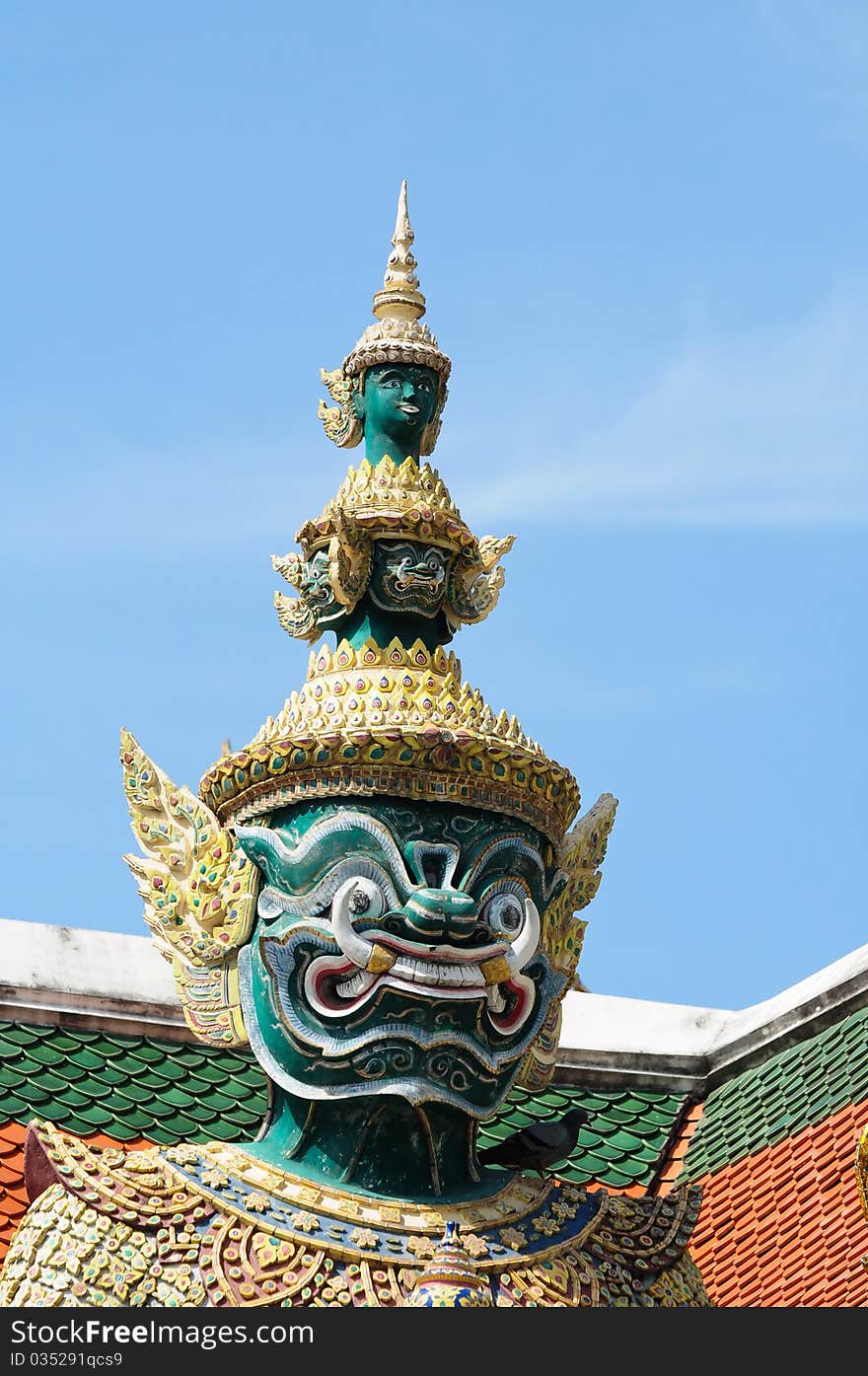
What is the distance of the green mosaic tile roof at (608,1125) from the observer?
13.5 m

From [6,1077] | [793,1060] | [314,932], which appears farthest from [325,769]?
[793,1060]

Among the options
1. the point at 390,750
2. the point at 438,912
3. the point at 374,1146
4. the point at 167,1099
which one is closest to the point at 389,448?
the point at 390,750

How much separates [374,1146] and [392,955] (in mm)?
705

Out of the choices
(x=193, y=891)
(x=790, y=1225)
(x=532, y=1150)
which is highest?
(x=193, y=891)

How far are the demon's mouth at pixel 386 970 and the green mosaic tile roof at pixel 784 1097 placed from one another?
330 centimetres

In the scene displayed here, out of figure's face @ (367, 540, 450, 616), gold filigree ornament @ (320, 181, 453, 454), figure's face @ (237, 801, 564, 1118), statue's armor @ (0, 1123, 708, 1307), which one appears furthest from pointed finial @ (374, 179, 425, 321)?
statue's armor @ (0, 1123, 708, 1307)

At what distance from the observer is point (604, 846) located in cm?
1119

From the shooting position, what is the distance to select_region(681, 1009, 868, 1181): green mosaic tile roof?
525 inches

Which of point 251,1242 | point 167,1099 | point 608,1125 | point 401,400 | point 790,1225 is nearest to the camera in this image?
point 251,1242

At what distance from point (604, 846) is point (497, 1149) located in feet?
3.88

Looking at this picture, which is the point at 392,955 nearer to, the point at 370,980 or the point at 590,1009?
the point at 370,980

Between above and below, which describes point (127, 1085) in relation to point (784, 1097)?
below

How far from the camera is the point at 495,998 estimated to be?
34.1 feet

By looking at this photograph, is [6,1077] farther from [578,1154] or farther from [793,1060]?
[793,1060]
